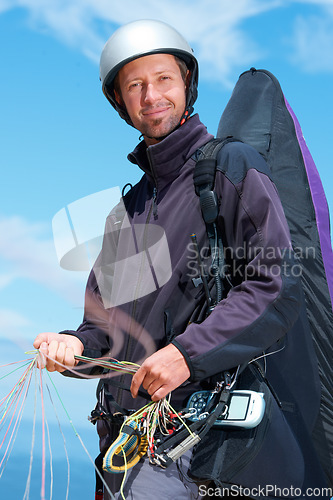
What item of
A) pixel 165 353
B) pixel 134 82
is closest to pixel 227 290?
pixel 165 353

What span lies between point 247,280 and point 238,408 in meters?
0.50

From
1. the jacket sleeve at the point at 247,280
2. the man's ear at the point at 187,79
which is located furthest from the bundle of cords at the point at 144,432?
the man's ear at the point at 187,79

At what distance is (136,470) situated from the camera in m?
2.61

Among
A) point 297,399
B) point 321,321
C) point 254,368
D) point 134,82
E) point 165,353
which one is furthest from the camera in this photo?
point 321,321

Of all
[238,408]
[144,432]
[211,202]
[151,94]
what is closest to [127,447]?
[144,432]

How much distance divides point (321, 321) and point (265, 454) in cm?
153

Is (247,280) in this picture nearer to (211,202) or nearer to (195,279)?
(195,279)

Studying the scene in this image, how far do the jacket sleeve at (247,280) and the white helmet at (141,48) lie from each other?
778mm

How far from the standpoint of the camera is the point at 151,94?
3.04 metres

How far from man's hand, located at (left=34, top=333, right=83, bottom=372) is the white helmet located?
4.35 feet

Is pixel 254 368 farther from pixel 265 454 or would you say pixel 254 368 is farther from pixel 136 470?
pixel 136 470

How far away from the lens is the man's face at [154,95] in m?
3.07

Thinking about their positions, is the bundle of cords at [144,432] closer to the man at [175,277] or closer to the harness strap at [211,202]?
the man at [175,277]

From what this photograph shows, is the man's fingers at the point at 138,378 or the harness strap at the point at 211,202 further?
the harness strap at the point at 211,202
